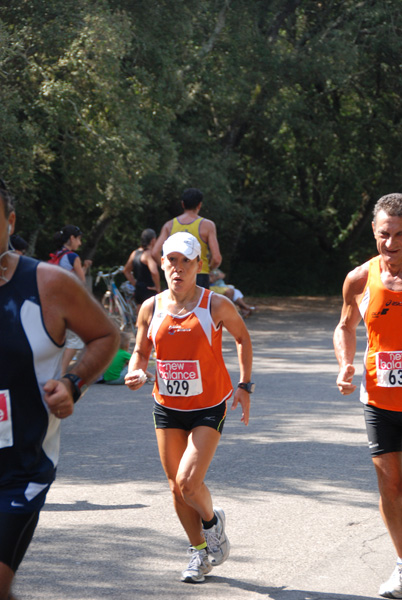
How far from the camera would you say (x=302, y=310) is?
25188 millimetres

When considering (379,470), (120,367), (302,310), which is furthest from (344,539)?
(302,310)

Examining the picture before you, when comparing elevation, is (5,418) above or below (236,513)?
above

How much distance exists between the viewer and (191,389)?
14.7 feet

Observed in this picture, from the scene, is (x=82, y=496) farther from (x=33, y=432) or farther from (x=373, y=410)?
(x=33, y=432)

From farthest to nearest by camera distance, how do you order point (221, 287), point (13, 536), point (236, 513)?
1. point (221, 287)
2. point (236, 513)
3. point (13, 536)

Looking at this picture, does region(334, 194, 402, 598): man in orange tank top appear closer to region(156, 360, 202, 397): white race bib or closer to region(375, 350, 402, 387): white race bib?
region(375, 350, 402, 387): white race bib

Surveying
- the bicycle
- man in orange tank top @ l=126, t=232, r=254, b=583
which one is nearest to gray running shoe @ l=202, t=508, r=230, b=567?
man in orange tank top @ l=126, t=232, r=254, b=583

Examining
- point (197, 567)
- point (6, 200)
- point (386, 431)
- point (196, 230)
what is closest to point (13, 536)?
point (6, 200)

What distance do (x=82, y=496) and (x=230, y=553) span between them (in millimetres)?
1523

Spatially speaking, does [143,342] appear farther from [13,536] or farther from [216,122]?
[216,122]

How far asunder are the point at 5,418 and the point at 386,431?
2.02 meters

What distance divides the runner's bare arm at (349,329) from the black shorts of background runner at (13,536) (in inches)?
77.6

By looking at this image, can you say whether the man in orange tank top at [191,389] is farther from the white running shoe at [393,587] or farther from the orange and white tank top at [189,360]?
the white running shoe at [393,587]

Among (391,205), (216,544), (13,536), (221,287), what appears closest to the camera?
(13,536)
